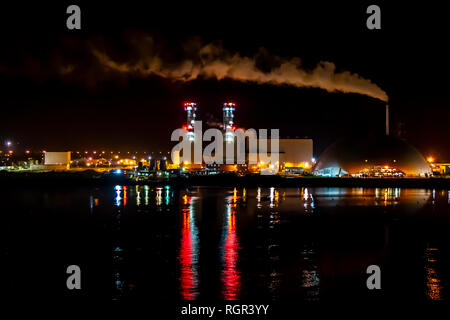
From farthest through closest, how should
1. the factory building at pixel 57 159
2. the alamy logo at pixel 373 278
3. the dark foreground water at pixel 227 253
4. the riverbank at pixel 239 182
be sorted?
the factory building at pixel 57 159 < the riverbank at pixel 239 182 < the alamy logo at pixel 373 278 < the dark foreground water at pixel 227 253

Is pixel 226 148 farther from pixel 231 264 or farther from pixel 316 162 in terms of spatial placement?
pixel 231 264

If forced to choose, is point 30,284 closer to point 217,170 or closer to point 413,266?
point 413,266

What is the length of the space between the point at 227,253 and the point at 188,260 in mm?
1326

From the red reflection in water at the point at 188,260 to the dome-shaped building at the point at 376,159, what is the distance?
4349 cm

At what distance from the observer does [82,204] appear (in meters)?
26.9

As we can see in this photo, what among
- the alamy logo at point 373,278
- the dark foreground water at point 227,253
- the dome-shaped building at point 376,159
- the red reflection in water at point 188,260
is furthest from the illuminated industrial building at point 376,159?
the alamy logo at point 373,278

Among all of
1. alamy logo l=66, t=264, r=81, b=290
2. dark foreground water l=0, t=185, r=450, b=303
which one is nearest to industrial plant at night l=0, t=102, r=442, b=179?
dark foreground water l=0, t=185, r=450, b=303

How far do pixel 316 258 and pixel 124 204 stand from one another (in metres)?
16.2

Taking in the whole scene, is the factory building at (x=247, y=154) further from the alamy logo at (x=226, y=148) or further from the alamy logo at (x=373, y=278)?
the alamy logo at (x=373, y=278)

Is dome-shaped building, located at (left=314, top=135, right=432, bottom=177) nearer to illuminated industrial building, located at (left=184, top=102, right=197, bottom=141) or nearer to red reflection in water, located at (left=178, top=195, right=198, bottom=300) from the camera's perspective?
illuminated industrial building, located at (left=184, top=102, right=197, bottom=141)

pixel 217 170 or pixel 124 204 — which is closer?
pixel 124 204

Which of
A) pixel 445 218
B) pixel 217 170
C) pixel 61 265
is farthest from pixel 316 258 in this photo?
pixel 217 170

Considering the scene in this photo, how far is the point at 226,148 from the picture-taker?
76.1m

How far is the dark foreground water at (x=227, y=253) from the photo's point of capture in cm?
996
